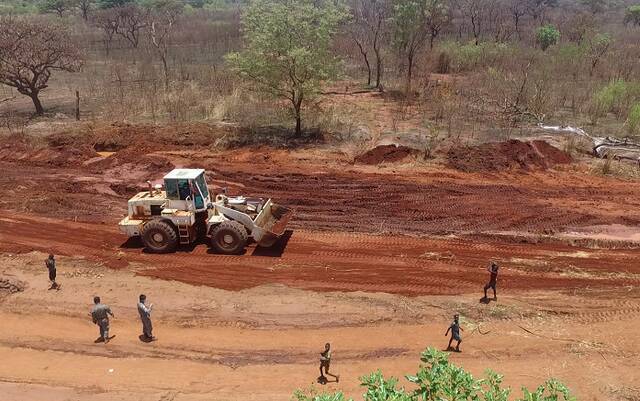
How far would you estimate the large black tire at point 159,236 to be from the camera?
14.4 metres

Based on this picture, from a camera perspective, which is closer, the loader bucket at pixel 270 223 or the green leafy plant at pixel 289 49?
the loader bucket at pixel 270 223

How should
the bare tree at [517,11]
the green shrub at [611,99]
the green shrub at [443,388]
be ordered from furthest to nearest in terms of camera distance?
the bare tree at [517,11] → the green shrub at [611,99] → the green shrub at [443,388]

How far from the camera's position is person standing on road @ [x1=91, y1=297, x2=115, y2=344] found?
11.1 meters

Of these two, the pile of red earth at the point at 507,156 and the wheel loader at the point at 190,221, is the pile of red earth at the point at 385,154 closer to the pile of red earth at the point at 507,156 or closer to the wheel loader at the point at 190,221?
the pile of red earth at the point at 507,156

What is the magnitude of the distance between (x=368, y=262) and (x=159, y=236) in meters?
5.79

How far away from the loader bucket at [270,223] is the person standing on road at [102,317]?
453cm

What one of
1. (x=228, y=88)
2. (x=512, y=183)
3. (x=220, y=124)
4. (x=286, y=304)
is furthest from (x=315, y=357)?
(x=228, y=88)

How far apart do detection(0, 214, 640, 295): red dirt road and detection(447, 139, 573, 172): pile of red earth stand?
20.2 feet

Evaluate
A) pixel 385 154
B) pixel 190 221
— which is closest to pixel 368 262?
pixel 190 221

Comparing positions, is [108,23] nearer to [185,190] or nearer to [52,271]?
[185,190]

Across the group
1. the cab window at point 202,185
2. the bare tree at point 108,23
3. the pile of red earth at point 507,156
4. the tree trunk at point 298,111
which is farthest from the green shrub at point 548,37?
the bare tree at point 108,23

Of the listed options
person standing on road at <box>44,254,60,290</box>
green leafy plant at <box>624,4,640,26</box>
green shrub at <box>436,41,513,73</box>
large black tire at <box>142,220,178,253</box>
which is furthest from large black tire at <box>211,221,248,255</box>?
green leafy plant at <box>624,4,640,26</box>

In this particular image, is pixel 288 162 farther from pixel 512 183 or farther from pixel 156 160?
pixel 512 183

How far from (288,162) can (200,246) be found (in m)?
7.71
